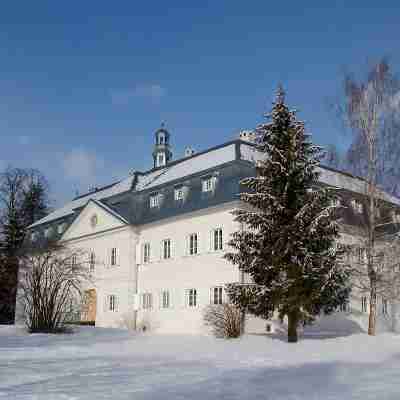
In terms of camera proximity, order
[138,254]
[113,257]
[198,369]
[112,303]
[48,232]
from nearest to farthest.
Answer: [198,369] → [138,254] → [112,303] → [113,257] → [48,232]

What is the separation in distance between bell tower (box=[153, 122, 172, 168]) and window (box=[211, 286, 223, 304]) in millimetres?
22079

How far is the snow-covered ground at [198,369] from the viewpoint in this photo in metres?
8.54

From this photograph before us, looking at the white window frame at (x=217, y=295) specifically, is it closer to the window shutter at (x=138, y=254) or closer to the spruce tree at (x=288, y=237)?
the window shutter at (x=138, y=254)

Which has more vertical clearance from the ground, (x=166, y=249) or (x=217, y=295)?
(x=166, y=249)

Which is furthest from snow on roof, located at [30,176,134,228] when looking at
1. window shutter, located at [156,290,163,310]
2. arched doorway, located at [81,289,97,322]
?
window shutter, located at [156,290,163,310]

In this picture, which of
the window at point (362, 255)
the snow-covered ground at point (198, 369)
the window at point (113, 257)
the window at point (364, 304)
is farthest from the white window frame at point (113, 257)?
the window at point (362, 255)

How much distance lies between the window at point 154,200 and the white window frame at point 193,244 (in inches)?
143

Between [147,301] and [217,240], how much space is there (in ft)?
20.3

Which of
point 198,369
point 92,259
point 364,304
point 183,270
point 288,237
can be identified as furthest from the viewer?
point 92,259

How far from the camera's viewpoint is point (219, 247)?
1056 inches

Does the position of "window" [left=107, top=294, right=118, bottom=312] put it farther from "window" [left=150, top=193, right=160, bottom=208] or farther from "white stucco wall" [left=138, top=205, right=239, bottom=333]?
"window" [left=150, top=193, right=160, bottom=208]

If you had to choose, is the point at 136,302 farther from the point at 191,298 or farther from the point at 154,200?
the point at 154,200

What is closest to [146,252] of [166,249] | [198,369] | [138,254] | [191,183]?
[138,254]

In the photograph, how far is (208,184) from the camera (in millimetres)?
27891
